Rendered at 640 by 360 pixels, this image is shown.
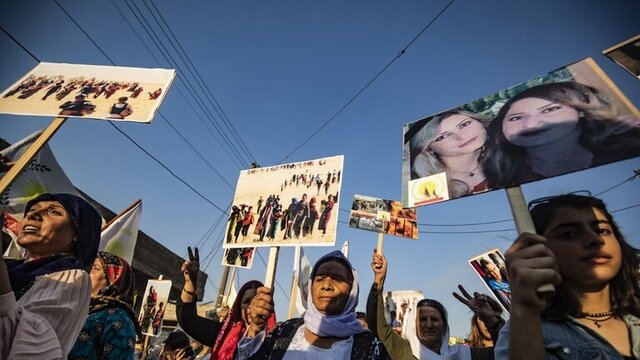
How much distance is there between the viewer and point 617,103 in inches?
52.2

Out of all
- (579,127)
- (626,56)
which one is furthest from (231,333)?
(626,56)

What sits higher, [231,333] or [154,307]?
[154,307]

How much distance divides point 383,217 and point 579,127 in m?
5.05

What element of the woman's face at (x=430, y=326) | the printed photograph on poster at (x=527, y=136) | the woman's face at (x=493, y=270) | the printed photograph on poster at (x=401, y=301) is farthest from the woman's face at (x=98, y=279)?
the printed photograph on poster at (x=401, y=301)

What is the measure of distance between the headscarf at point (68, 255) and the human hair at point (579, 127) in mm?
2224

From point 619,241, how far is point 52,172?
680 cm

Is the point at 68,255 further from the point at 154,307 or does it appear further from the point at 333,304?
the point at 154,307

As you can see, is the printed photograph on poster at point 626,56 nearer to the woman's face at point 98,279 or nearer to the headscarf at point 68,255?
the headscarf at point 68,255

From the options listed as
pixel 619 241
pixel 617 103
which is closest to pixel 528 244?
pixel 619 241

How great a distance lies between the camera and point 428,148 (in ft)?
5.81

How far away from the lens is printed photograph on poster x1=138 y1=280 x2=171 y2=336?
7.32 metres

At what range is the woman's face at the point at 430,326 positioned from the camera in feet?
10.9

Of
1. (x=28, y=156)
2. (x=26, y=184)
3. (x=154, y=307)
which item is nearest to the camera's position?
(x=28, y=156)

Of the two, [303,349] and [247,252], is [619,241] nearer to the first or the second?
[303,349]
